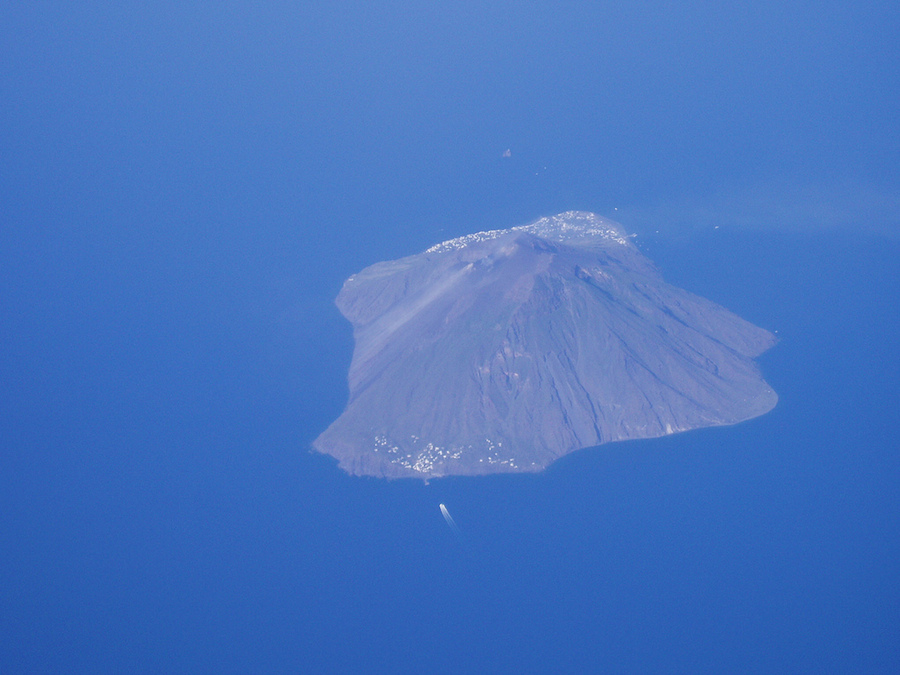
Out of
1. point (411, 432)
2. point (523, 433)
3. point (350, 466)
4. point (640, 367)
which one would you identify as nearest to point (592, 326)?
point (640, 367)

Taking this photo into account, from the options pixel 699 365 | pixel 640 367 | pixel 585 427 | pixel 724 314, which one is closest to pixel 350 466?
pixel 585 427

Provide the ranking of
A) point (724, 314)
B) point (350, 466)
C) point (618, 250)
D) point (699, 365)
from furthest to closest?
point (618, 250) → point (724, 314) → point (699, 365) → point (350, 466)

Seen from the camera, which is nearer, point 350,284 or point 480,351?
point 480,351

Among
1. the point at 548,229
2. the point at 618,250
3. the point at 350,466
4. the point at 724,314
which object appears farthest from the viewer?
the point at 548,229

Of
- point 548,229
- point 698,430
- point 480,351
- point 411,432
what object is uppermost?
point 548,229

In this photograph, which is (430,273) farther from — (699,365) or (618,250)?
(699,365)

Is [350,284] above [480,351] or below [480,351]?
above
